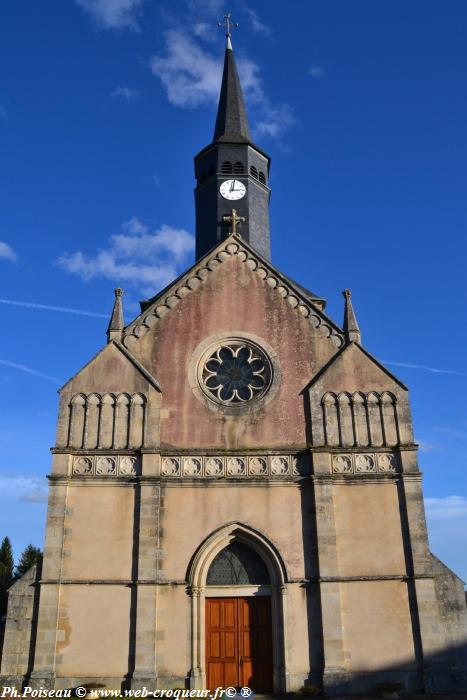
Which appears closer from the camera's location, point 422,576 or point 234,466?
point 422,576

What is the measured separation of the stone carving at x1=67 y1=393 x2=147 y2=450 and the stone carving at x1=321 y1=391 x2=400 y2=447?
204 inches

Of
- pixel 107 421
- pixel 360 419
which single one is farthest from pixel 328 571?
pixel 107 421

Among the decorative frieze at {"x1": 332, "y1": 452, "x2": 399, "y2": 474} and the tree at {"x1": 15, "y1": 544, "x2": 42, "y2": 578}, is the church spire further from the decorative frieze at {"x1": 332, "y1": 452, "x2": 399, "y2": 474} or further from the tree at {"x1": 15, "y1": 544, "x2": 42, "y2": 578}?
the tree at {"x1": 15, "y1": 544, "x2": 42, "y2": 578}

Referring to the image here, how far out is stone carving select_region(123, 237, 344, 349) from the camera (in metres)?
18.9

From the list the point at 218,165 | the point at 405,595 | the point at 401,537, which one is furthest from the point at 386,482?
the point at 218,165

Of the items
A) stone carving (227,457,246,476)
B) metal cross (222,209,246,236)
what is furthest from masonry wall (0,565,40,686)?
metal cross (222,209,246,236)

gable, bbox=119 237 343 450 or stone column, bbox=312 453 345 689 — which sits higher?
gable, bbox=119 237 343 450

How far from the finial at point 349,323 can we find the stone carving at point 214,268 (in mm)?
237

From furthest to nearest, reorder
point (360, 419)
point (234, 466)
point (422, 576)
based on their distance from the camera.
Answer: point (360, 419), point (234, 466), point (422, 576)

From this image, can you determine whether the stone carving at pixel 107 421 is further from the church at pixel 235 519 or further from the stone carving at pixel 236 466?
the stone carving at pixel 236 466

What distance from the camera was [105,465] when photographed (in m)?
17.2

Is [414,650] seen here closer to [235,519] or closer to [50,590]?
[235,519]

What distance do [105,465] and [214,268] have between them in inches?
269

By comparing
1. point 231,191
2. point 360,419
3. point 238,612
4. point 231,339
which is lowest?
point 238,612
